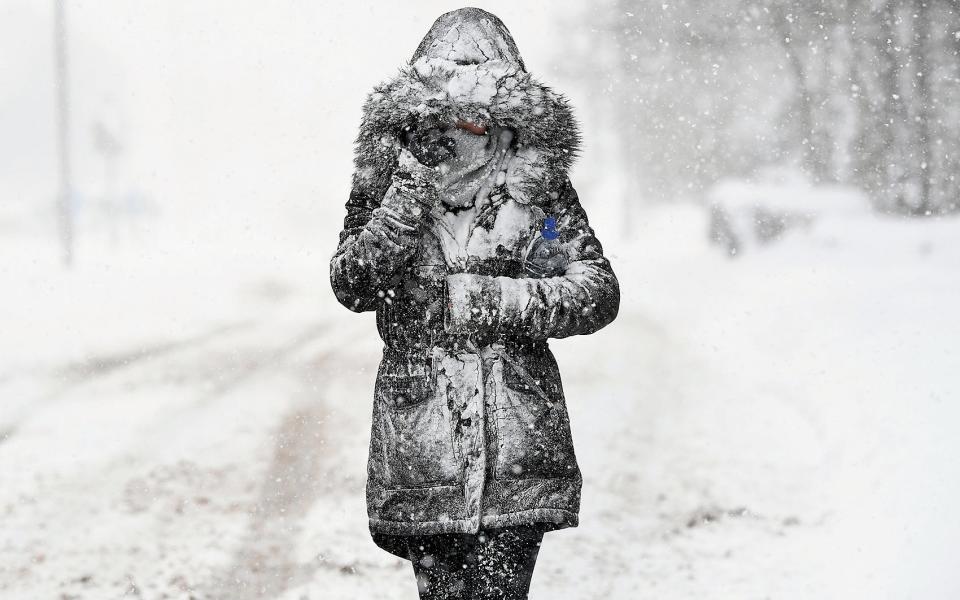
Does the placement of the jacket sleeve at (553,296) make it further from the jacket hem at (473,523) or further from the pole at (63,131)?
the pole at (63,131)

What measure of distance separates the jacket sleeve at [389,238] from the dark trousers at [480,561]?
69cm

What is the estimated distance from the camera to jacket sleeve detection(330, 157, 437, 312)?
7.61 ft

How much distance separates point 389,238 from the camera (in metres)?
2.32

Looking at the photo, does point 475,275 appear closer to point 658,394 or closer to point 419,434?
point 419,434

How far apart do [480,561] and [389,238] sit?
2.88 feet

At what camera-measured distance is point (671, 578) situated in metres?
4.55

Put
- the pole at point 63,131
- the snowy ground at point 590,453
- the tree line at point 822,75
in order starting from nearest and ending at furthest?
the snowy ground at point 590,453, the tree line at point 822,75, the pole at point 63,131

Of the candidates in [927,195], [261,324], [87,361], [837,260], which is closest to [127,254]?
[261,324]

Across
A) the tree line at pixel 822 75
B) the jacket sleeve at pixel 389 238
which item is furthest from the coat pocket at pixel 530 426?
the tree line at pixel 822 75

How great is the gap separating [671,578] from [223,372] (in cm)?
638

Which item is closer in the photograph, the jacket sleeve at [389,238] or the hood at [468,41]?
the jacket sleeve at [389,238]

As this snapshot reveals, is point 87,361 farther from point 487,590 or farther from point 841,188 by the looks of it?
point 841,188

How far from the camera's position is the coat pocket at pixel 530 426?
8.07 feet

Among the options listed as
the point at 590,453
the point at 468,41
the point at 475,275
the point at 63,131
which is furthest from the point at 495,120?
the point at 63,131
